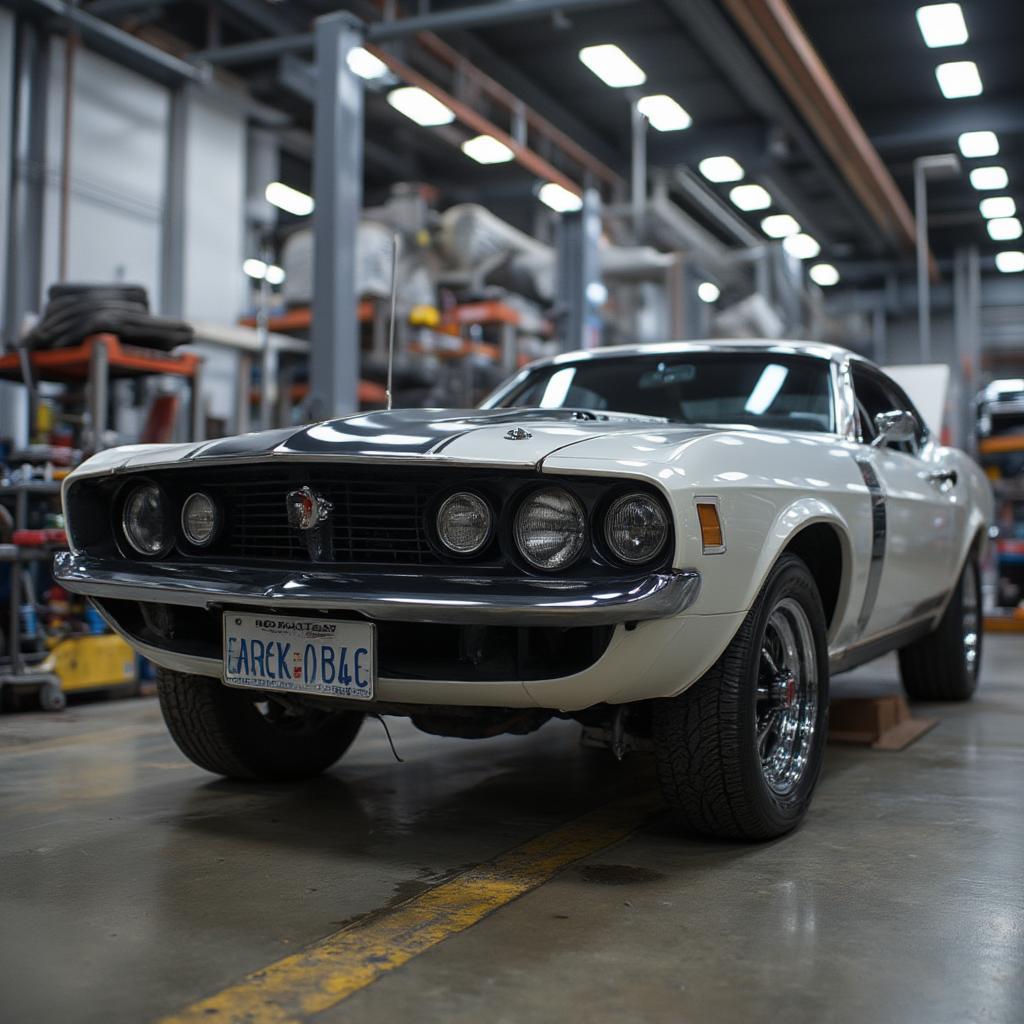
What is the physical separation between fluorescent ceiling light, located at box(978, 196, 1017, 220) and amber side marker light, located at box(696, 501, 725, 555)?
16752 millimetres

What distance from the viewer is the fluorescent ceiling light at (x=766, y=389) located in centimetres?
369

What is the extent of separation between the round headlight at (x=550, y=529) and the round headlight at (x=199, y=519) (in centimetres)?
82

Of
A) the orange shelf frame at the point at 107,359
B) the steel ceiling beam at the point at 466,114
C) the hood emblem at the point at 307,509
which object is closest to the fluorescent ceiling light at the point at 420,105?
the steel ceiling beam at the point at 466,114

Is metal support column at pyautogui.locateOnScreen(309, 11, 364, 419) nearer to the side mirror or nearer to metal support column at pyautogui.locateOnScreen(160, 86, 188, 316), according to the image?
metal support column at pyautogui.locateOnScreen(160, 86, 188, 316)

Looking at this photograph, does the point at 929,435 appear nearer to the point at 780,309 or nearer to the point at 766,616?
the point at 766,616

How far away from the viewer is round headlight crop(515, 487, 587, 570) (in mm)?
2412

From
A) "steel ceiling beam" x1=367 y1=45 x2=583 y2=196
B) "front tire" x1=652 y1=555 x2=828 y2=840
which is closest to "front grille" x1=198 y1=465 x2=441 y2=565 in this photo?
"front tire" x1=652 y1=555 x2=828 y2=840

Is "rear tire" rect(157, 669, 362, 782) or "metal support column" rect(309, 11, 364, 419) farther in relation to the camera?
"metal support column" rect(309, 11, 364, 419)

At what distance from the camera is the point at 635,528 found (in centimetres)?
238

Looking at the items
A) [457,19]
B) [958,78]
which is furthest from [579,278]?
[958,78]

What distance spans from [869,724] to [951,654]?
1.00 m

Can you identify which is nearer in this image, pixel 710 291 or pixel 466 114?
pixel 466 114

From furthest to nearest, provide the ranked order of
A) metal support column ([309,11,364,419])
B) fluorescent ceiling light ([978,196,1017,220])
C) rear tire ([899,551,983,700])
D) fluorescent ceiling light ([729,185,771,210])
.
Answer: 1. fluorescent ceiling light ([978,196,1017,220])
2. fluorescent ceiling light ([729,185,771,210])
3. metal support column ([309,11,364,419])
4. rear tire ([899,551,983,700])

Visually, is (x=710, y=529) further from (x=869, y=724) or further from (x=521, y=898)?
(x=869, y=724)
